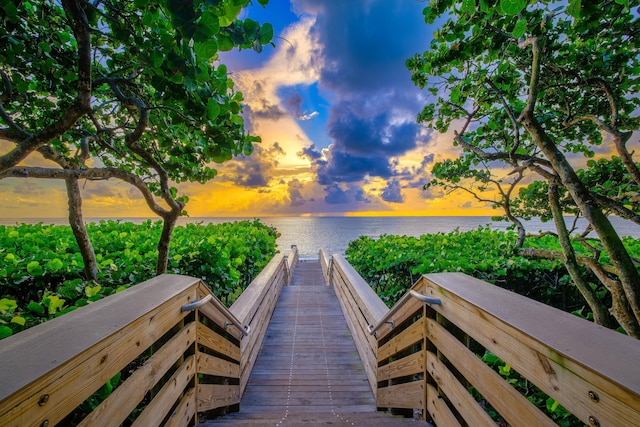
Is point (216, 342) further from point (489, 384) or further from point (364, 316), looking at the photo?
point (489, 384)

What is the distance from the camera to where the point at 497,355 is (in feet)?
3.79

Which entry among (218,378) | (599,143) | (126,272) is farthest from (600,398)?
(599,143)

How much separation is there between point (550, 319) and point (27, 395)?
1549mm

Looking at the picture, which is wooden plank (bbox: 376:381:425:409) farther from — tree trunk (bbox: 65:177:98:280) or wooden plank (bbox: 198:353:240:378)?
tree trunk (bbox: 65:177:98:280)

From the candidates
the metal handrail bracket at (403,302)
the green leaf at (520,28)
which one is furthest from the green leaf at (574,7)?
the metal handrail bracket at (403,302)

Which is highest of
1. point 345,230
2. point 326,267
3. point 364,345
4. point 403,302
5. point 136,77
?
point 136,77

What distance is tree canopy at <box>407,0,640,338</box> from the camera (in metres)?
1.79

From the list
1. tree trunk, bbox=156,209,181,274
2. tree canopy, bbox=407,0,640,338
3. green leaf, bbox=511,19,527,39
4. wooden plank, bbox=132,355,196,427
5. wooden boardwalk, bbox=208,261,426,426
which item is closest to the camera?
wooden plank, bbox=132,355,196,427

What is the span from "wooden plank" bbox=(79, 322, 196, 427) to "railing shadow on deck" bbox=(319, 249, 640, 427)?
1474 mm

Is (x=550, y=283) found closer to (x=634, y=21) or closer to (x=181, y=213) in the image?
(x=634, y=21)

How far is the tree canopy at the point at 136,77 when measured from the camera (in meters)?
1.15

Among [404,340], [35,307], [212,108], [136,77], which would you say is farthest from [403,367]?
[136,77]

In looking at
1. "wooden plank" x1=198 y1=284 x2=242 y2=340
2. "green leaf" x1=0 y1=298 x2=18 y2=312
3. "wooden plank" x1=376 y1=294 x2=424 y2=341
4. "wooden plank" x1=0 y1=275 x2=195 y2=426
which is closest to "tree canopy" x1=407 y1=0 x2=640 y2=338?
"wooden plank" x1=376 y1=294 x2=424 y2=341

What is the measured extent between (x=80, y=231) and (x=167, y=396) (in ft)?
6.54
